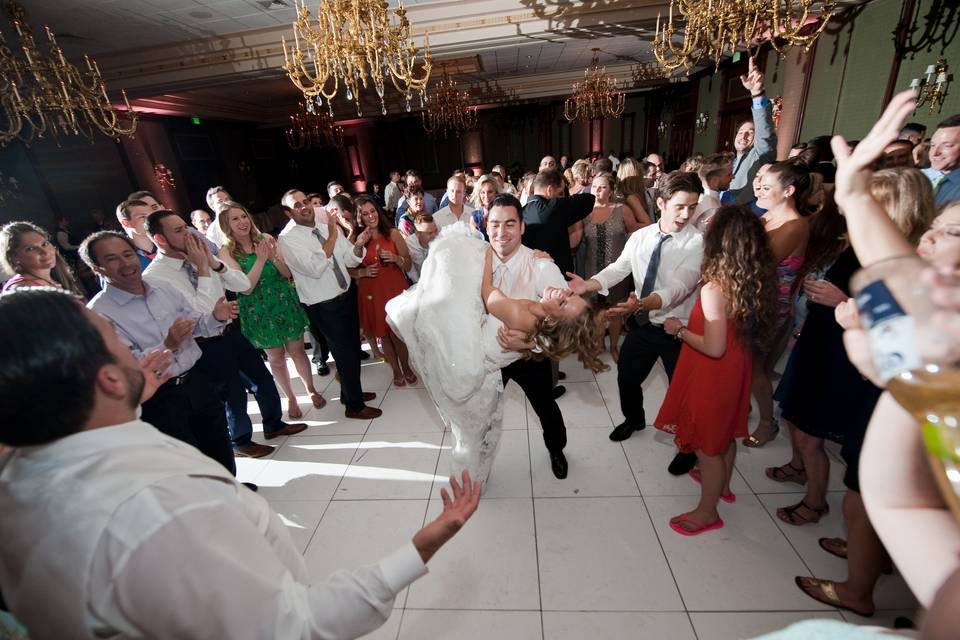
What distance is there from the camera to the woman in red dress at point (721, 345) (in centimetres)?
165

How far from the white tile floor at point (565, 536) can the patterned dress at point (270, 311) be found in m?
0.80

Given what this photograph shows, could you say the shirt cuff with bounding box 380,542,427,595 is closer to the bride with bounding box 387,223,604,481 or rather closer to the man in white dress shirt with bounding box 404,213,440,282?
the bride with bounding box 387,223,604,481

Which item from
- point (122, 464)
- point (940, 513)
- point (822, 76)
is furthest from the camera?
point (822, 76)

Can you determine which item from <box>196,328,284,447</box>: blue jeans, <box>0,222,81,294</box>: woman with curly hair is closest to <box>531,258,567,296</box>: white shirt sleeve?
<box>196,328,284,447</box>: blue jeans

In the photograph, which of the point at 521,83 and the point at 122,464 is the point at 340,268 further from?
the point at 521,83

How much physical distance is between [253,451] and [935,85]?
7.63m

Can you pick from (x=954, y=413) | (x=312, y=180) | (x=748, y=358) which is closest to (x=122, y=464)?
(x=954, y=413)

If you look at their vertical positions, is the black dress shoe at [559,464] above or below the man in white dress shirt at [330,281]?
below

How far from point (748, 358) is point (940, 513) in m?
1.35

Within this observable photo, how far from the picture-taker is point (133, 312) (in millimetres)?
1899

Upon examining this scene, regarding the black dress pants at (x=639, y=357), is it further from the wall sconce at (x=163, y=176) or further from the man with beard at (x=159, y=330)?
the wall sconce at (x=163, y=176)

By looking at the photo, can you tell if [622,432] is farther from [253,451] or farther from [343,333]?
[253,451]

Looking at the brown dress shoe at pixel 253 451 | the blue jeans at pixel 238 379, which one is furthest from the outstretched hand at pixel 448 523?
the brown dress shoe at pixel 253 451

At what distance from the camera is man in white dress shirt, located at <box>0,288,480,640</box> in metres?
0.63
